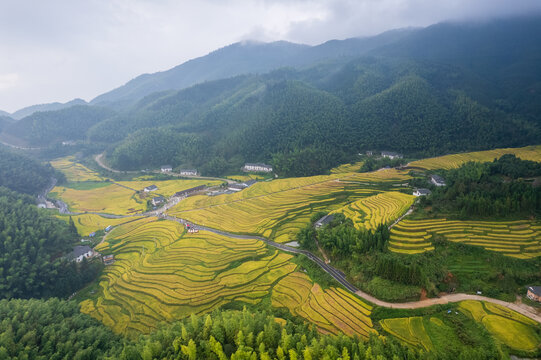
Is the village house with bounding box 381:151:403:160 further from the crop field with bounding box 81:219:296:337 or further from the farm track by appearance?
the crop field with bounding box 81:219:296:337

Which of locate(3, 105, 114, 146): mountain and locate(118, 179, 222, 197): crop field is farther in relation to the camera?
locate(3, 105, 114, 146): mountain

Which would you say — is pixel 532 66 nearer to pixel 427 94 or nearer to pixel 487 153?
pixel 427 94

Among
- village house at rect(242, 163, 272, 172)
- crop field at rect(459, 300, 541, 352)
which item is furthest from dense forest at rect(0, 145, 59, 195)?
crop field at rect(459, 300, 541, 352)

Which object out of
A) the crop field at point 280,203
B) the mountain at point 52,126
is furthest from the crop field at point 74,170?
the crop field at point 280,203

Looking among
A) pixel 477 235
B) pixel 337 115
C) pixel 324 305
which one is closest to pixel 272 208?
pixel 324 305

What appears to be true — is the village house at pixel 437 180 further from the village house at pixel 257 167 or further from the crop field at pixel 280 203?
the village house at pixel 257 167

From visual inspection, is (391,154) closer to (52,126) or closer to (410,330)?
(410,330)
